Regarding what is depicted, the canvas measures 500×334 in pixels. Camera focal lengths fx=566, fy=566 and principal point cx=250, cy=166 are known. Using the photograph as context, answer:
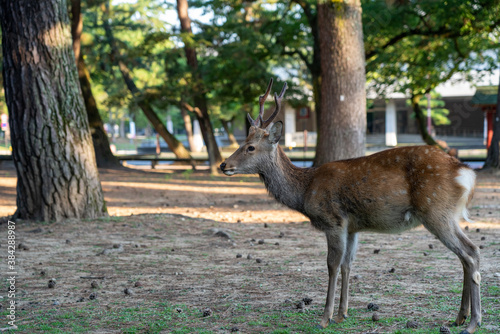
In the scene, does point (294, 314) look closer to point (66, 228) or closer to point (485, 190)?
point (66, 228)

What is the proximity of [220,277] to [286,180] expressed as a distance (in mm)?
1396

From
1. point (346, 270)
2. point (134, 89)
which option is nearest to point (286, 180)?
point (346, 270)

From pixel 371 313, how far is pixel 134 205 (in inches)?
337

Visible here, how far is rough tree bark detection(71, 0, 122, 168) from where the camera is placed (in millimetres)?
20047

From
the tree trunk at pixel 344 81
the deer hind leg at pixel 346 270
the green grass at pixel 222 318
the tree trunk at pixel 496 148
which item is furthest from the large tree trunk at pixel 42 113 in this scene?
the tree trunk at pixel 496 148

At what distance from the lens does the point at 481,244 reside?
7.56 meters

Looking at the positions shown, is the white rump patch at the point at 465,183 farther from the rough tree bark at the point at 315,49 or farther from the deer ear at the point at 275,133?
the rough tree bark at the point at 315,49

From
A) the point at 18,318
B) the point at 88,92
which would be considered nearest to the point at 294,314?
the point at 18,318

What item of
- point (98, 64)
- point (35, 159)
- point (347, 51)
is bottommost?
point (35, 159)

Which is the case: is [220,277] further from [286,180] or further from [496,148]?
[496,148]

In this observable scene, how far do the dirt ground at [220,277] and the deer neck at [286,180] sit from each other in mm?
920

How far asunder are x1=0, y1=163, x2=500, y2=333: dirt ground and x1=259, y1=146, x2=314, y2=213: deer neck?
920 millimetres

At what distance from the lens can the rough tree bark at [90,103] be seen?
65.8ft

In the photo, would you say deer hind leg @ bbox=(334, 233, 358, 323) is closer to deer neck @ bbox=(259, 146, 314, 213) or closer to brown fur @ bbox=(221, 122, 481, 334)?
brown fur @ bbox=(221, 122, 481, 334)
